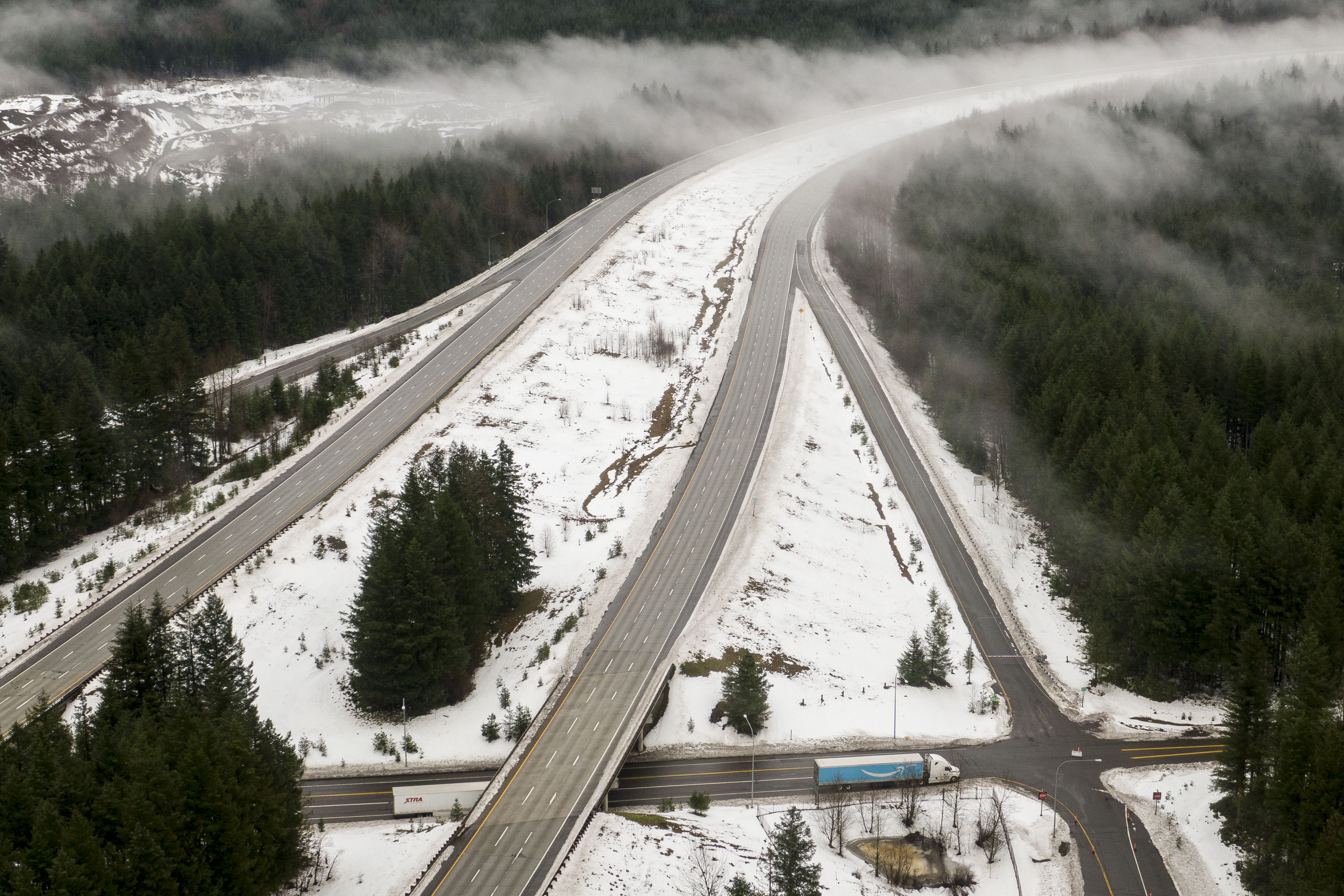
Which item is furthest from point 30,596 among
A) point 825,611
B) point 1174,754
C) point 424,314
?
point 1174,754

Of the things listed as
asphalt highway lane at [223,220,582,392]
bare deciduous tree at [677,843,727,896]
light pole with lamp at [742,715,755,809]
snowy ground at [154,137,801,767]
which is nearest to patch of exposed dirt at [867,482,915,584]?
snowy ground at [154,137,801,767]

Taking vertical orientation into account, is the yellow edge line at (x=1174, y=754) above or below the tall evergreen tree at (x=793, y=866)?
below

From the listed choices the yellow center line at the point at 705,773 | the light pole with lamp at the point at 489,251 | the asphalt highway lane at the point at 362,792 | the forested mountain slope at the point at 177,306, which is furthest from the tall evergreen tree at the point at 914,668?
the light pole with lamp at the point at 489,251

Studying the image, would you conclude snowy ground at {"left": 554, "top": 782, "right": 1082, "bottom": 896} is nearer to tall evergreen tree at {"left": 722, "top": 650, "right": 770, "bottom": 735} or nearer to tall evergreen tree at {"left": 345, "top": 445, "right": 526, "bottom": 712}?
tall evergreen tree at {"left": 722, "top": 650, "right": 770, "bottom": 735}

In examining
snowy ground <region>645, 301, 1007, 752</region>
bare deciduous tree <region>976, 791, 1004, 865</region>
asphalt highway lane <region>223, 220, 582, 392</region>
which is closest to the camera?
bare deciduous tree <region>976, 791, 1004, 865</region>

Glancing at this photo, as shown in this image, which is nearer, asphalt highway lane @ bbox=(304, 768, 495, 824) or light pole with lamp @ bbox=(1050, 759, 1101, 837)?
light pole with lamp @ bbox=(1050, 759, 1101, 837)

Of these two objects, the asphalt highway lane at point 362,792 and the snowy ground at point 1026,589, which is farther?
the snowy ground at point 1026,589

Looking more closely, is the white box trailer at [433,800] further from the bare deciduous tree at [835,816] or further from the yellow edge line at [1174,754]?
the yellow edge line at [1174,754]
